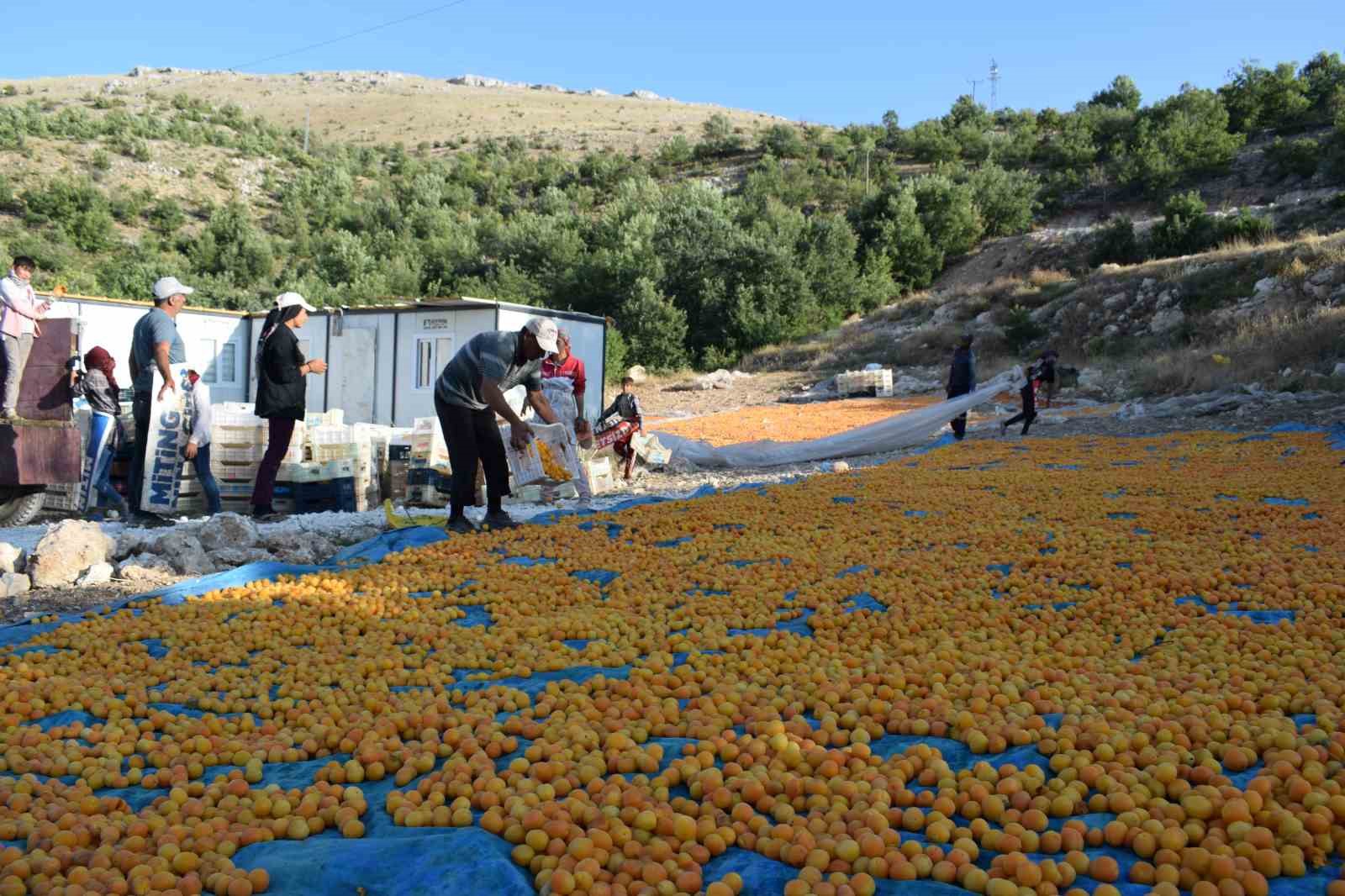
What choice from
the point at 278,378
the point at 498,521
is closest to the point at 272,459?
the point at 278,378

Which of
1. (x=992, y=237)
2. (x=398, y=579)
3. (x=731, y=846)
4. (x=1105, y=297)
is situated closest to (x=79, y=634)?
(x=398, y=579)

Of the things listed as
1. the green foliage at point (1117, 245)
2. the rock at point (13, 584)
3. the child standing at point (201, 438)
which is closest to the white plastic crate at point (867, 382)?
the green foliage at point (1117, 245)

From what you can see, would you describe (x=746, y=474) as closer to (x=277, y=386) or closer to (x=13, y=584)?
(x=277, y=386)

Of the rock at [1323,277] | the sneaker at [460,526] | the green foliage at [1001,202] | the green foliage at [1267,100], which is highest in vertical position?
the green foliage at [1267,100]

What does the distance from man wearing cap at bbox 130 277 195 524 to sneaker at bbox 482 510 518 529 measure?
261 centimetres

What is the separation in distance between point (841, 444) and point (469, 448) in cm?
692

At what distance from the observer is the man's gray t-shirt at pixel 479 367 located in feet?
20.2

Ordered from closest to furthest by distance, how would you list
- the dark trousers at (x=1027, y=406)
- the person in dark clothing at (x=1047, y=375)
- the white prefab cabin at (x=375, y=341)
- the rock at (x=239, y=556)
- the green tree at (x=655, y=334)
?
the rock at (x=239, y=556) → the dark trousers at (x=1027, y=406) → the person in dark clothing at (x=1047, y=375) → the white prefab cabin at (x=375, y=341) → the green tree at (x=655, y=334)

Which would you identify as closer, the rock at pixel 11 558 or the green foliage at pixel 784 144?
the rock at pixel 11 558

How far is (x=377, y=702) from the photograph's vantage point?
125 inches

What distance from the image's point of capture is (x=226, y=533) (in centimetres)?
Answer: 627

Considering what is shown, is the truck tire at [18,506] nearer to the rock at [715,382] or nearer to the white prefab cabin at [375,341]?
the white prefab cabin at [375,341]

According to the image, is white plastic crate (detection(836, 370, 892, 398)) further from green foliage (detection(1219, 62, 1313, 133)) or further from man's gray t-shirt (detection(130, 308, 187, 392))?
green foliage (detection(1219, 62, 1313, 133))

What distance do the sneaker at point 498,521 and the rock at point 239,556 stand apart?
1.41 m
